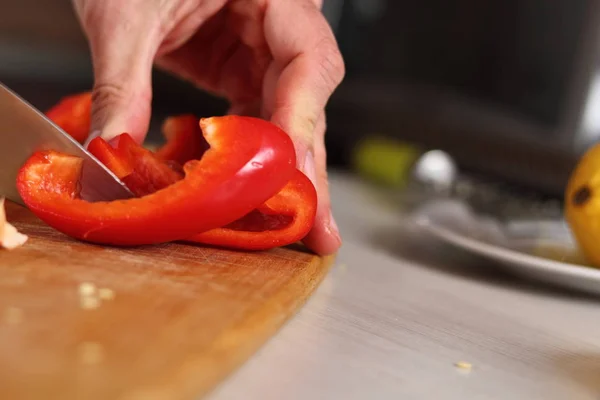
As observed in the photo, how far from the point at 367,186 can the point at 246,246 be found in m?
1.24

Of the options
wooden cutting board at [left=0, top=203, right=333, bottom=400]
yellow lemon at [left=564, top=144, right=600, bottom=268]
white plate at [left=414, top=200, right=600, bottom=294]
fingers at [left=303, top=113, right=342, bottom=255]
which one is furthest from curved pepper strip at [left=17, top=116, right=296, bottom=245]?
yellow lemon at [left=564, top=144, right=600, bottom=268]

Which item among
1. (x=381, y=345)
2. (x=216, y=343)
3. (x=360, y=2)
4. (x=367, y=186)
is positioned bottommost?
(x=367, y=186)

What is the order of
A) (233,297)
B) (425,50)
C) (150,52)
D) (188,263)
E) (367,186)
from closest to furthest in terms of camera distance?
(233,297)
(188,263)
(150,52)
(367,186)
(425,50)

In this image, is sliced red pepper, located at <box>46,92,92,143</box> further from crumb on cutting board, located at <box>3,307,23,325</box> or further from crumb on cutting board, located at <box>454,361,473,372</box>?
crumb on cutting board, located at <box>454,361,473,372</box>

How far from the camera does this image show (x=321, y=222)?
108cm

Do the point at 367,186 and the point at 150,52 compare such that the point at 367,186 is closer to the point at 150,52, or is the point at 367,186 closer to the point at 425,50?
the point at 425,50

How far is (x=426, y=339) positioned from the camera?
0.92m

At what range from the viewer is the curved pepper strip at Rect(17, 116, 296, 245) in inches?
35.3

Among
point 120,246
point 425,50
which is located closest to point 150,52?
point 120,246

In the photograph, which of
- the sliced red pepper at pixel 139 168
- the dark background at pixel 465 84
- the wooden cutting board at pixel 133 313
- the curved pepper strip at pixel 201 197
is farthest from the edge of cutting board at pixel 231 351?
the dark background at pixel 465 84

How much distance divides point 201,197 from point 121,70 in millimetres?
331

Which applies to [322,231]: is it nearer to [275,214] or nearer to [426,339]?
[275,214]

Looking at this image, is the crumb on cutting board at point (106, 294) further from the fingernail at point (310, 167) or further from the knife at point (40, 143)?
the fingernail at point (310, 167)

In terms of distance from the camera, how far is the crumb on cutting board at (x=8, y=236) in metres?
0.89
